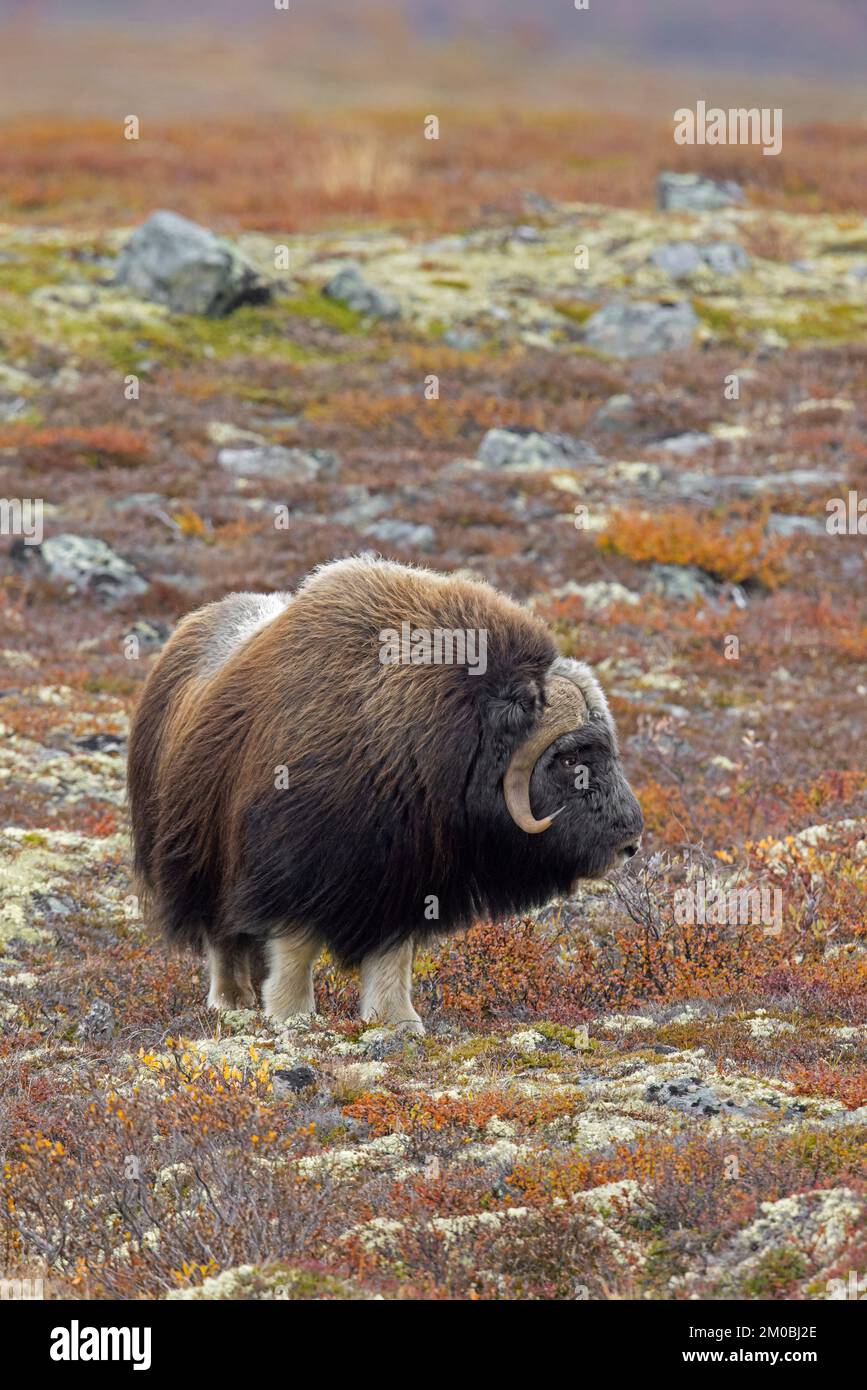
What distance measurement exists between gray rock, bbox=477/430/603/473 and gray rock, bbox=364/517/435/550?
Answer: 272 cm

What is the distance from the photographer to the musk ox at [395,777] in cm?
599

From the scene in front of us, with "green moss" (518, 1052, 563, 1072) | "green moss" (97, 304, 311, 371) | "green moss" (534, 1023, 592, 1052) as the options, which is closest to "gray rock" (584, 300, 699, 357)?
"green moss" (97, 304, 311, 371)

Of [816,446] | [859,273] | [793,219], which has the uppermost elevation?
[793,219]

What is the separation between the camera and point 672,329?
23.9 metres

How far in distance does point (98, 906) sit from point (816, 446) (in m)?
13.2

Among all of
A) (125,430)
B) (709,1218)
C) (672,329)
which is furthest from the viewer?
(672,329)

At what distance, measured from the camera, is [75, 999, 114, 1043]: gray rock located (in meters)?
6.32

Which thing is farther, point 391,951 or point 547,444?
point 547,444

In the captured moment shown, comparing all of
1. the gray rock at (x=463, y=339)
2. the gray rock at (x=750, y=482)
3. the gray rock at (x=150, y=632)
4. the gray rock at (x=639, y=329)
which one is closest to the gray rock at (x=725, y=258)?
the gray rock at (x=639, y=329)

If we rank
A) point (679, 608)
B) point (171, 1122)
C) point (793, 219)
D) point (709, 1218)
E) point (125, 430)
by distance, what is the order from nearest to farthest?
point (709, 1218) → point (171, 1122) → point (679, 608) → point (125, 430) → point (793, 219)

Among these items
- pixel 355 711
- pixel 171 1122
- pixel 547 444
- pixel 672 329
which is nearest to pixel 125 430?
pixel 547 444

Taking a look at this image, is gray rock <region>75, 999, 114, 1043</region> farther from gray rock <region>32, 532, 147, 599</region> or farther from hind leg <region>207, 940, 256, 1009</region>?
gray rock <region>32, 532, 147, 599</region>

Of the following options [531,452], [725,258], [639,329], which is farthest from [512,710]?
[725,258]
